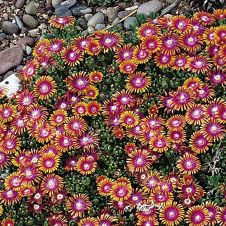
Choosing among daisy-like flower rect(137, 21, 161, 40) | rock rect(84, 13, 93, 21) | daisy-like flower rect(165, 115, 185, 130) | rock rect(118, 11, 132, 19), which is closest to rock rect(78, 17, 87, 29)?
rock rect(84, 13, 93, 21)

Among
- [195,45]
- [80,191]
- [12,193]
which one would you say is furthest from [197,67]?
[12,193]

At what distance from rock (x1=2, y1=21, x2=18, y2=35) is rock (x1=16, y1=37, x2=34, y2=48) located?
0.13 meters

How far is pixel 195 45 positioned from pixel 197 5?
0.63 metres

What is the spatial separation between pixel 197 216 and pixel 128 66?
4.11 ft

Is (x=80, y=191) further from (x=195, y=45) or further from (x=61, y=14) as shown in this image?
(x=61, y=14)

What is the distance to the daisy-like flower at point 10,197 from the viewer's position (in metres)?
4.20

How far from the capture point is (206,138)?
13.7 ft

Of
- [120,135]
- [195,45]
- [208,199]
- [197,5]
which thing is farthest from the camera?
[197,5]

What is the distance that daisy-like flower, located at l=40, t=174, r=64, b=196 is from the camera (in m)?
4.20

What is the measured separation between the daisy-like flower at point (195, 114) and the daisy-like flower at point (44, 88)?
1.01 m

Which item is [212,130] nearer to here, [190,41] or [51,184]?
[190,41]

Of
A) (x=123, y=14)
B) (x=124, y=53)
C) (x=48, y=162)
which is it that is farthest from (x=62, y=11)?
(x=48, y=162)

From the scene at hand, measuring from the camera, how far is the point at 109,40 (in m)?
4.77

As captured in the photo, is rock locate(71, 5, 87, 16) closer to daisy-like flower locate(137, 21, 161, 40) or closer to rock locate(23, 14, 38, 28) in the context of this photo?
rock locate(23, 14, 38, 28)
